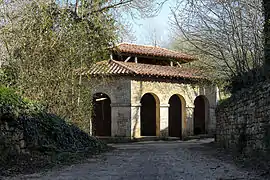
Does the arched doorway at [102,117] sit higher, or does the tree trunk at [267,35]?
the tree trunk at [267,35]

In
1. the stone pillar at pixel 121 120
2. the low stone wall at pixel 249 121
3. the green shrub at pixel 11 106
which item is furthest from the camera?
the stone pillar at pixel 121 120

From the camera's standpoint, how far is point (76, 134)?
11.3m

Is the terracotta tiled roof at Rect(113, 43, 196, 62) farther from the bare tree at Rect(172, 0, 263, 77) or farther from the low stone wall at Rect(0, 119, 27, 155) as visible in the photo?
the low stone wall at Rect(0, 119, 27, 155)

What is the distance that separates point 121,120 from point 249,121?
1106 cm

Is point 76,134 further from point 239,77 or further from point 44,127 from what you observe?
point 239,77

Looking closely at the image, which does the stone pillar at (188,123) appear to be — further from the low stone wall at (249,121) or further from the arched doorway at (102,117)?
the low stone wall at (249,121)

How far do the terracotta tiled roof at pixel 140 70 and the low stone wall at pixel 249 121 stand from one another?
7.60 m

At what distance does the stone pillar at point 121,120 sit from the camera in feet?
63.8

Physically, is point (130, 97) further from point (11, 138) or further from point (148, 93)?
point (11, 138)

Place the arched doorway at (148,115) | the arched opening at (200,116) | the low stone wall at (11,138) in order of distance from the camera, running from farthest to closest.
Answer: the arched opening at (200,116) → the arched doorway at (148,115) → the low stone wall at (11,138)

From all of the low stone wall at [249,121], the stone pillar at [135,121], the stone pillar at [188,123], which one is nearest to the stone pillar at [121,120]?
the stone pillar at [135,121]

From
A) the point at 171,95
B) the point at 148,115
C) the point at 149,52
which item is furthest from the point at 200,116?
the point at 149,52

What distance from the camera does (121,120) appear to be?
63.9 feet

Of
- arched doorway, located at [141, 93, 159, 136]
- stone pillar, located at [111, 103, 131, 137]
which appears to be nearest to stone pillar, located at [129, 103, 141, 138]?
stone pillar, located at [111, 103, 131, 137]
